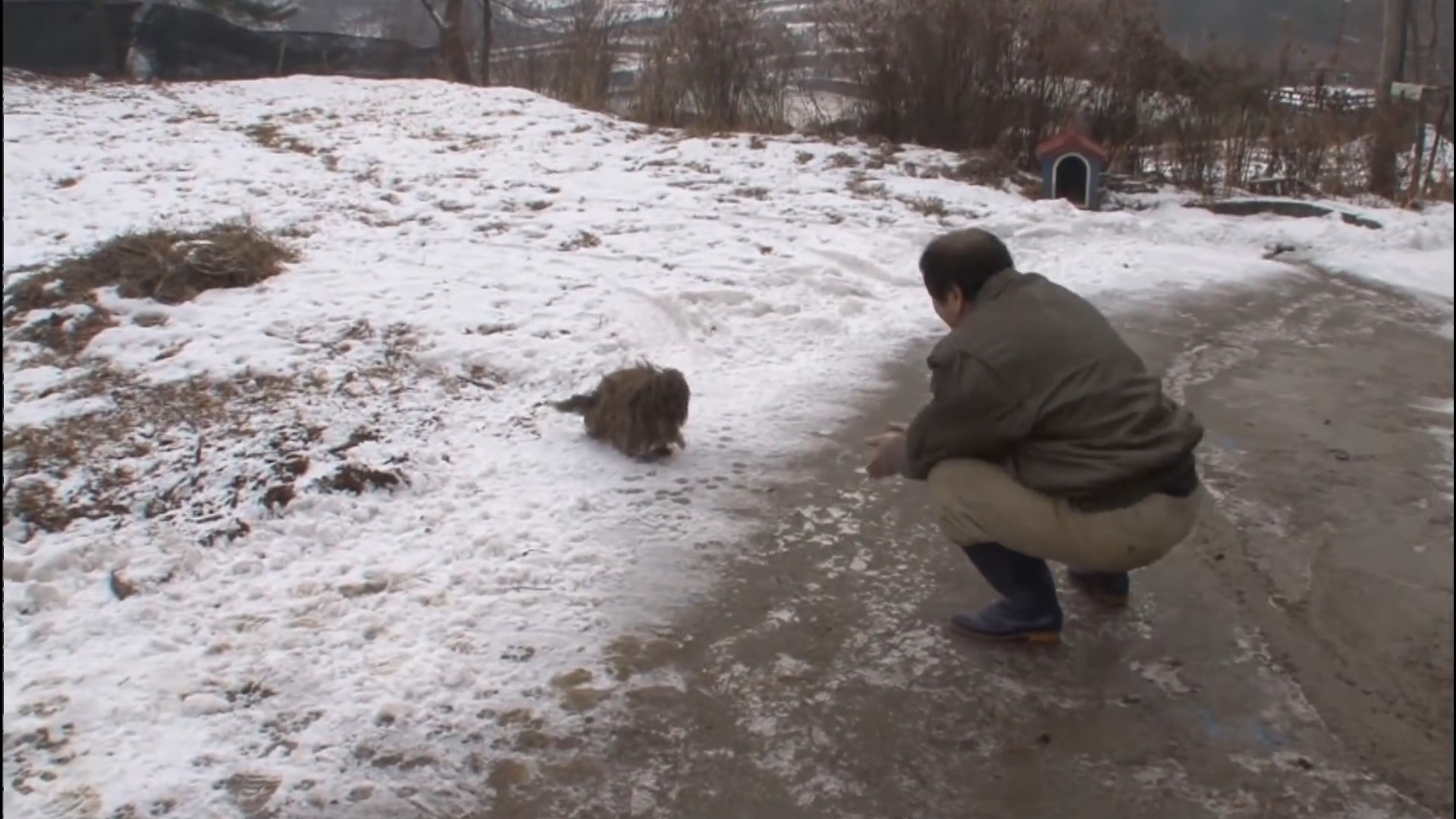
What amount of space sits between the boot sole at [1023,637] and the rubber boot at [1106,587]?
218mm

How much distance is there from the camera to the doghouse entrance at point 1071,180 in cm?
926

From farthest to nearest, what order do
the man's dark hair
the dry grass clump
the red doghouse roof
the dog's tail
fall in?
the red doghouse roof
the dry grass clump
the dog's tail
the man's dark hair

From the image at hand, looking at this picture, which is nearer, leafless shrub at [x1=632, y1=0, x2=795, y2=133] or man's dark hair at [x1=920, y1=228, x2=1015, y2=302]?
man's dark hair at [x1=920, y1=228, x2=1015, y2=302]

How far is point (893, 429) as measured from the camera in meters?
3.40

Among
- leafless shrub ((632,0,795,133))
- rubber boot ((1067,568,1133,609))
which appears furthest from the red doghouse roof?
rubber boot ((1067,568,1133,609))

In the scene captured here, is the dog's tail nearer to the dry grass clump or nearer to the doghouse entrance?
the dry grass clump

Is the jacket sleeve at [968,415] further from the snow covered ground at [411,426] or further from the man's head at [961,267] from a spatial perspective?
the snow covered ground at [411,426]

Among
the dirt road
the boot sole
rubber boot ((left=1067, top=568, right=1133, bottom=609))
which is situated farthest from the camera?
rubber boot ((left=1067, top=568, right=1133, bottom=609))

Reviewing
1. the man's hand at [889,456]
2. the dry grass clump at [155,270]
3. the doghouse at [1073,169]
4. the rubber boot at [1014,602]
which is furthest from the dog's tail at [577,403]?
the doghouse at [1073,169]

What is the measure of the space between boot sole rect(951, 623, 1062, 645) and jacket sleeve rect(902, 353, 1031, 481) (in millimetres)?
577

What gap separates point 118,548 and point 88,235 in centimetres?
421

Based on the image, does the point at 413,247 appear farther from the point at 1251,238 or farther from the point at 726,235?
the point at 1251,238

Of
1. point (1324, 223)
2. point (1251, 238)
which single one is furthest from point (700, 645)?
point (1251, 238)

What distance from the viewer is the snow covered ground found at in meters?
3.02
